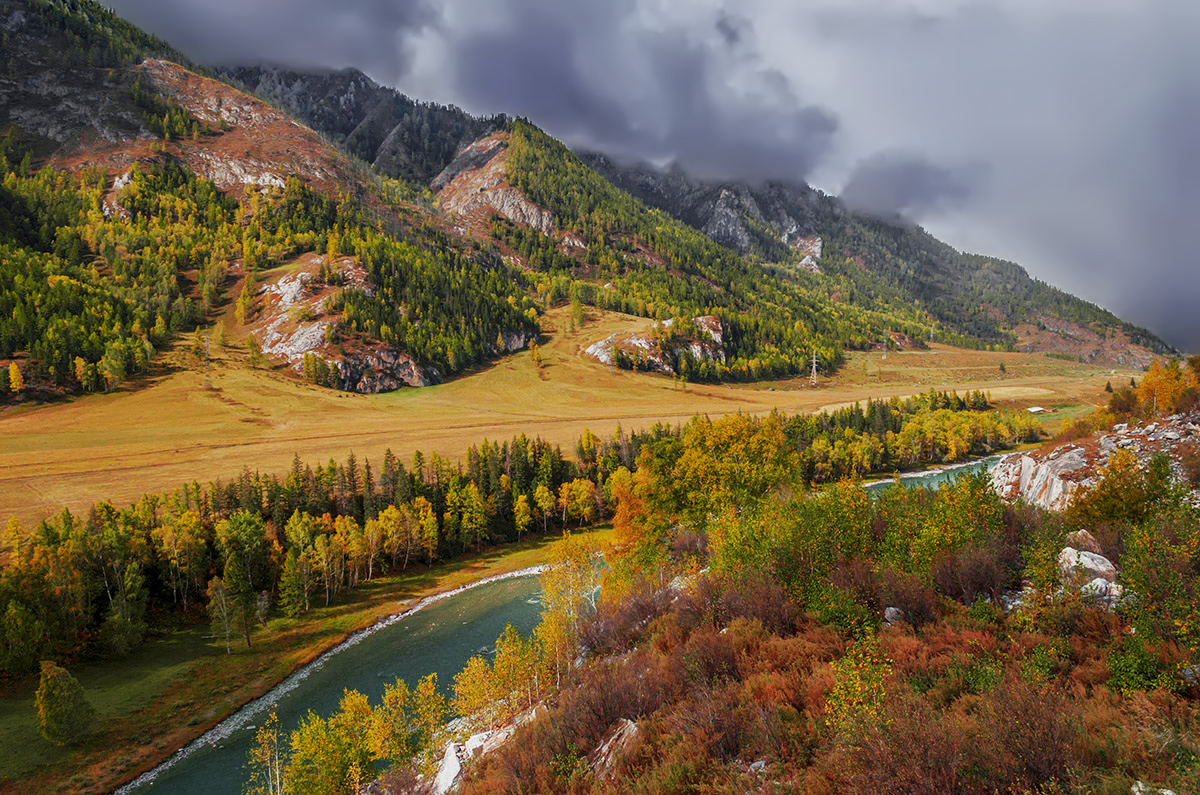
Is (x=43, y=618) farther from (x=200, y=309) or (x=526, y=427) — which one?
(x=200, y=309)

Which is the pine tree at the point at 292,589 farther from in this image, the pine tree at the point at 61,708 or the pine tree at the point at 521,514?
the pine tree at the point at 521,514

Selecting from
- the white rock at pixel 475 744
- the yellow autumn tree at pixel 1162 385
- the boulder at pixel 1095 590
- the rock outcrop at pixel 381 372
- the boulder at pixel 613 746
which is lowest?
the white rock at pixel 475 744

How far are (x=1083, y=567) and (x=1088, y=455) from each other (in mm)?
34209

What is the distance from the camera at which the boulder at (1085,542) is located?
58.5 ft

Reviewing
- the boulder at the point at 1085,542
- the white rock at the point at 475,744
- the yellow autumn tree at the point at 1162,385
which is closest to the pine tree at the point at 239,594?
the white rock at the point at 475,744

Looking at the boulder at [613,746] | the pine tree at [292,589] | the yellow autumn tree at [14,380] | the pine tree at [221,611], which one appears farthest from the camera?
the yellow autumn tree at [14,380]

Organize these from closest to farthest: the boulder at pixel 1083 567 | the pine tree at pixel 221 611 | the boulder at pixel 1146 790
Answer: the boulder at pixel 1146 790 → the boulder at pixel 1083 567 → the pine tree at pixel 221 611

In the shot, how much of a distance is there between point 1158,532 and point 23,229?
293530mm

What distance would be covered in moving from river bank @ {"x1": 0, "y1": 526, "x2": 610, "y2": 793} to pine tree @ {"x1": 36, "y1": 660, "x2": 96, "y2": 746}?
1.47 meters

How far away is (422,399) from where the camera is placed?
159m

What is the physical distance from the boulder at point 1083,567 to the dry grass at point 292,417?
106 metres

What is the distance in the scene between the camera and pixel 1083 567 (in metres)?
15.2

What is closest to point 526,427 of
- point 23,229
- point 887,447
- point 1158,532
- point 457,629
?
point 457,629

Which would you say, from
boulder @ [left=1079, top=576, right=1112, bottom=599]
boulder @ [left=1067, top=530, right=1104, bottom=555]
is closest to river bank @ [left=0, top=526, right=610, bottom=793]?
boulder @ [left=1079, top=576, right=1112, bottom=599]
